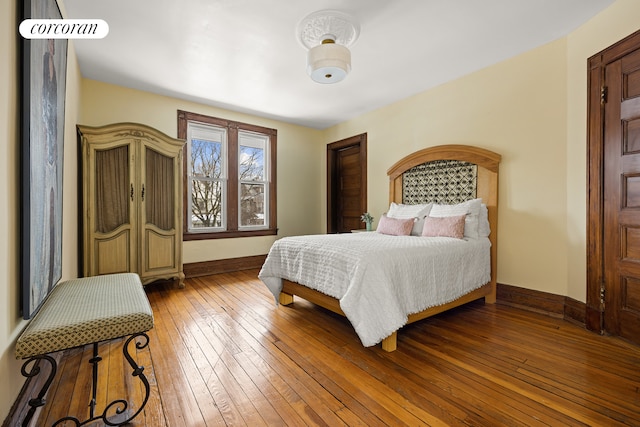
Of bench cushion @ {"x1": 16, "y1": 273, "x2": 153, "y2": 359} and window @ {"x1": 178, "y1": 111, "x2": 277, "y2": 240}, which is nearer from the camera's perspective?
bench cushion @ {"x1": 16, "y1": 273, "x2": 153, "y2": 359}

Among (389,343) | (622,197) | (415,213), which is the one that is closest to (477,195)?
(415,213)

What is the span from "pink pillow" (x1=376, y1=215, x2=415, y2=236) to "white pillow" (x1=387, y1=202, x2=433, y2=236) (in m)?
0.10

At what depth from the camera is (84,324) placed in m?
1.21

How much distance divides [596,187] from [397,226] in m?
1.74

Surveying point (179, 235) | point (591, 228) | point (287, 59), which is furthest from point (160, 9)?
point (591, 228)

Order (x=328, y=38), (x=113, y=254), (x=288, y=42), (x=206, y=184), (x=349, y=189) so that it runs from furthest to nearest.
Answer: (x=349, y=189) → (x=206, y=184) → (x=113, y=254) → (x=288, y=42) → (x=328, y=38)

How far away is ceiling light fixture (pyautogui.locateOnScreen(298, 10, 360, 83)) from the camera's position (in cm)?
238

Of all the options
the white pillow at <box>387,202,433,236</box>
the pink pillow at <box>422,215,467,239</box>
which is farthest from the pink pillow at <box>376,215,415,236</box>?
the pink pillow at <box>422,215,467,239</box>

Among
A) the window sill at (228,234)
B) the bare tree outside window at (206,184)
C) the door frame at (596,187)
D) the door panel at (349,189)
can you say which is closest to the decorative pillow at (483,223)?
the door frame at (596,187)

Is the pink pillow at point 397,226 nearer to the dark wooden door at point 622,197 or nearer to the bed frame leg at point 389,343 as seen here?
the bed frame leg at point 389,343

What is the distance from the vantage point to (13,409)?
4.06 ft

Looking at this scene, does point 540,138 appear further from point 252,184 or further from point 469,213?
point 252,184

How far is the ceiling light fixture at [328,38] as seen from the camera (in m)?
2.38

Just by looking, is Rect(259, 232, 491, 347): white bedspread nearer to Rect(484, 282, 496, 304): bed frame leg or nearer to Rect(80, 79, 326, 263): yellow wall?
Rect(484, 282, 496, 304): bed frame leg
